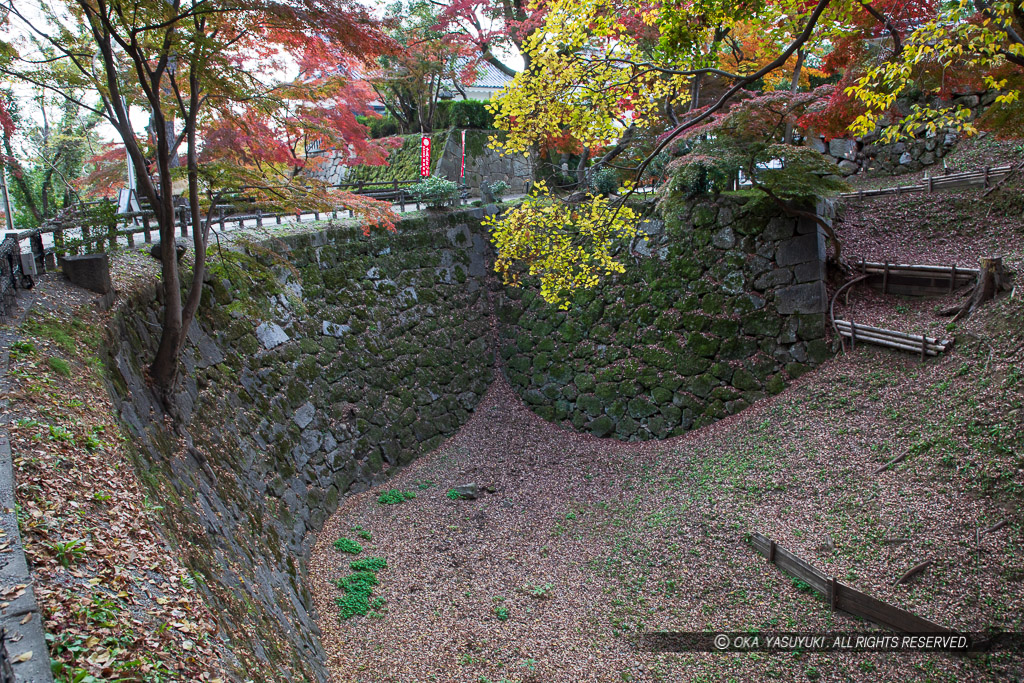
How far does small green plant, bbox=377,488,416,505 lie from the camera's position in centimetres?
998

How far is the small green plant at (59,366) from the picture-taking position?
17.5 ft

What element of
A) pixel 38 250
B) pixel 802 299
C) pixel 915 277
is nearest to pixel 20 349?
pixel 38 250

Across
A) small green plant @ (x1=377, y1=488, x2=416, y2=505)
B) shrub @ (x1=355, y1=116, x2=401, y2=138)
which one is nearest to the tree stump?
small green plant @ (x1=377, y1=488, x2=416, y2=505)

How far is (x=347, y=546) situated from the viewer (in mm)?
8648

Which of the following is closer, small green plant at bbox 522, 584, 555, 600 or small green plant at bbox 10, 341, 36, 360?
small green plant at bbox 10, 341, 36, 360

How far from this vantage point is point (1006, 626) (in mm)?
5195

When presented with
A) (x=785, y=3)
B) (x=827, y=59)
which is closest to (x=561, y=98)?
(x=785, y=3)

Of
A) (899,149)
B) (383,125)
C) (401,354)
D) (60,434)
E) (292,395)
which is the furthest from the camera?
(383,125)

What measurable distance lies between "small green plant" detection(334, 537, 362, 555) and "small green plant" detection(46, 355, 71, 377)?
14.3 ft

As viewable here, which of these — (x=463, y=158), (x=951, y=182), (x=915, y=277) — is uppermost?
(x=463, y=158)

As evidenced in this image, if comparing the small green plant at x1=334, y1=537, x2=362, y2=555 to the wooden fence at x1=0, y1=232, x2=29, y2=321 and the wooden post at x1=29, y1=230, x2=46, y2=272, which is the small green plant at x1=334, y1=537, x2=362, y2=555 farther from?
the wooden post at x1=29, y1=230, x2=46, y2=272

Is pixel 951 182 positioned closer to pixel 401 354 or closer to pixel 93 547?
pixel 401 354

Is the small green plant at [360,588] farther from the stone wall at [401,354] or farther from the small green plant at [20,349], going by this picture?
the small green plant at [20,349]

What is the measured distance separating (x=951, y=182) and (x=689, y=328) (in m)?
6.62
